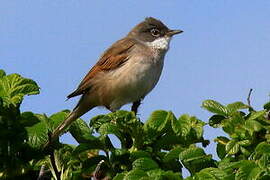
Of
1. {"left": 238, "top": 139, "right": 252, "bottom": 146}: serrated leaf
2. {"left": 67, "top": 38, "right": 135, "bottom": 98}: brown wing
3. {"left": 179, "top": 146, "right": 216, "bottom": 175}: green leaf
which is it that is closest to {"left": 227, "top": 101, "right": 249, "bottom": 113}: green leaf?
{"left": 238, "top": 139, "right": 252, "bottom": 146}: serrated leaf

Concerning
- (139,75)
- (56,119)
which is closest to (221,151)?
(56,119)

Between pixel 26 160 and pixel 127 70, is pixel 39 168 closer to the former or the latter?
pixel 26 160

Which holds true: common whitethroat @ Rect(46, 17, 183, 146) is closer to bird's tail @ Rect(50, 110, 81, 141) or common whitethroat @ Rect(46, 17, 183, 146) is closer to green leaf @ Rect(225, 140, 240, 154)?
Result: bird's tail @ Rect(50, 110, 81, 141)

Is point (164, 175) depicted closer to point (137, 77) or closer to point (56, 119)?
point (56, 119)

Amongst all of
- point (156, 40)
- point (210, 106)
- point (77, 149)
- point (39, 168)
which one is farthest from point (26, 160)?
point (156, 40)

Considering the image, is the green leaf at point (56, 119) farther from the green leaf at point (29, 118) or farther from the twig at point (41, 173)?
the twig at point (41, 173)

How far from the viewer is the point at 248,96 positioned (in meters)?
3.67

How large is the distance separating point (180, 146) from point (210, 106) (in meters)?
0.30

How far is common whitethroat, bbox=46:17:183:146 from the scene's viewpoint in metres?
7.75

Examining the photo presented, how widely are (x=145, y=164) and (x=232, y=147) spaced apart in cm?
50

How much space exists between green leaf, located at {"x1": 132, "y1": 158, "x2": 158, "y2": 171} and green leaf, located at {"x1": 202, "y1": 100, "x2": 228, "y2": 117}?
1.75ft

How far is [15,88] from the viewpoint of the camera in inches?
144

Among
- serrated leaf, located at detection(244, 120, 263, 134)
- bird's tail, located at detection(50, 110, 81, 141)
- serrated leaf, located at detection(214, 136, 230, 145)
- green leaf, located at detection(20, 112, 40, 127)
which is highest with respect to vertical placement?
green leaf, located at detection(20, 112, 40, 127)

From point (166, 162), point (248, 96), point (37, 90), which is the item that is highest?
point (37, 90)
